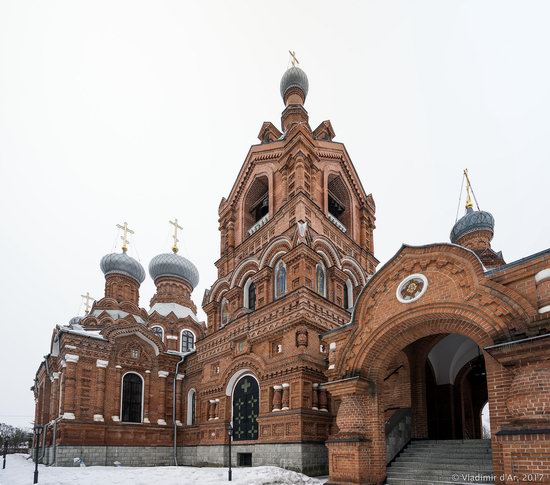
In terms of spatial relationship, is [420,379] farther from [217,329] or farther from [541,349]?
[217,329]

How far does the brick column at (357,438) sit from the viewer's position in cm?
946

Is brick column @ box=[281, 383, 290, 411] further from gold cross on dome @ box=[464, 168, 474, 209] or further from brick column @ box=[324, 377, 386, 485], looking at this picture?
gold cross on dome @ box=[464, 168, 474, 209]

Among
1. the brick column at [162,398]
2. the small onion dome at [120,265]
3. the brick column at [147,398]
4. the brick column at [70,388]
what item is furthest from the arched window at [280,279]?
the small onion dome at [120,265]

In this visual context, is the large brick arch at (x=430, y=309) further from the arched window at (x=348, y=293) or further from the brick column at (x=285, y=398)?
the arched window at (x=348, y=293)

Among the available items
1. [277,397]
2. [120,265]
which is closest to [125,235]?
[120,265]

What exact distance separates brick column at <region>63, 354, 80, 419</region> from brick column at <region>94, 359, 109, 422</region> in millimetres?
931

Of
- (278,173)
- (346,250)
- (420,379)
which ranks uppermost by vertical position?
(278,173)

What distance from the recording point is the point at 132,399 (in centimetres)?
2052

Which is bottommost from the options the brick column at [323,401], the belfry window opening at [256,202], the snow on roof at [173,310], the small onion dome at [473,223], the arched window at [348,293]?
the brick column at [323,401]

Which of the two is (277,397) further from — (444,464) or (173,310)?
(173,310)

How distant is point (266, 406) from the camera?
14602 mm

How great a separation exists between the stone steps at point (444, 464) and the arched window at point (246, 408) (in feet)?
Answer: 19.5

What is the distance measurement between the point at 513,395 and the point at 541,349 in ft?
3.03

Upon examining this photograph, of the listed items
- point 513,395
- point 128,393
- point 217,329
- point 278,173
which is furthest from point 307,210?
point 128,393
